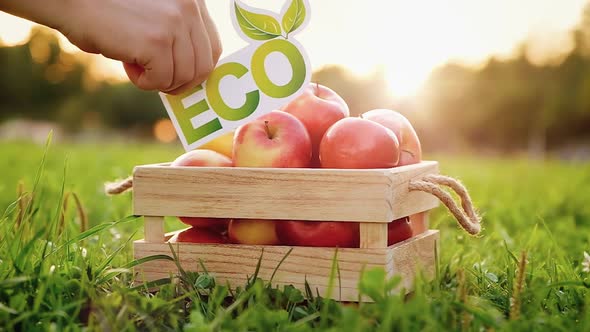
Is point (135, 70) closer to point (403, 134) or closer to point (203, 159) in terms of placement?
point (203, 159)

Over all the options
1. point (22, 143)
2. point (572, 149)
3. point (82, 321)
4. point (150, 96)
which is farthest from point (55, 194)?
point (150, 96)

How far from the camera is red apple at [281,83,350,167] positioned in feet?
7.52

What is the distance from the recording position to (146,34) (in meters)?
1.95

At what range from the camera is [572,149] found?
22438mm

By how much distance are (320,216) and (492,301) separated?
530 mm

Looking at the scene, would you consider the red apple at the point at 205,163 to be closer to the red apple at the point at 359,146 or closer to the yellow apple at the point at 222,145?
the yellow apple at the point at 222,145

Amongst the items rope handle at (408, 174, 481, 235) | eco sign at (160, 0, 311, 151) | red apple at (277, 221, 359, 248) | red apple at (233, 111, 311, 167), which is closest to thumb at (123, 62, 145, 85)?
eco sign at (160, 0, 311, 151)

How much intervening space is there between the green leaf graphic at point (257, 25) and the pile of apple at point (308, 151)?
225 millimetres

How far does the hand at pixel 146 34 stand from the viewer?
1905 mm

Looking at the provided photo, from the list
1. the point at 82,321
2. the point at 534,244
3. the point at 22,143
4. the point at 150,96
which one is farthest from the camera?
the point at 150,96

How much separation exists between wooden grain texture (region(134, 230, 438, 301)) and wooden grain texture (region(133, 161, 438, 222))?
10 cm

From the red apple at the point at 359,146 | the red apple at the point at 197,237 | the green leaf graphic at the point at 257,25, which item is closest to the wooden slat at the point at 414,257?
the red apple at the point at 359,146

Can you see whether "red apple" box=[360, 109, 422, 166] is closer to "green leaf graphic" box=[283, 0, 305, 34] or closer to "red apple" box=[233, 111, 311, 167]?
"red apple" box=[233, 111, 311, 167]

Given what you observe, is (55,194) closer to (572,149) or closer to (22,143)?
(22,143)
